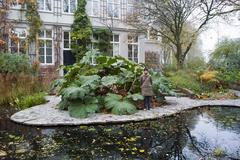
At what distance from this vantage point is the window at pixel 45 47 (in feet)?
80.8

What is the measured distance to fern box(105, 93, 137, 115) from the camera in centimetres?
1086

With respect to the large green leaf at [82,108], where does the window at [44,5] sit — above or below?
above

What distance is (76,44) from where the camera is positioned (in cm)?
2564

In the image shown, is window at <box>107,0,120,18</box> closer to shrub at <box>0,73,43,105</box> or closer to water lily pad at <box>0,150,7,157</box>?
shrub at <box>0,73,43,105</box>

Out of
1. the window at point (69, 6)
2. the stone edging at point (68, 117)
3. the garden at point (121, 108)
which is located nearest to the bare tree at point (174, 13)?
the garden at point (121, 108)

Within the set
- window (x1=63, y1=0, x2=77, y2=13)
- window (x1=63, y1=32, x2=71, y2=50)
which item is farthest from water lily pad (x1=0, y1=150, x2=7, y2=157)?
window (x1=63, y1=0, x2=77, y2=13)

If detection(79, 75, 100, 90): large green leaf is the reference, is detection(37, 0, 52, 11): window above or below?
above

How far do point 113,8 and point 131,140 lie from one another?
22161mm

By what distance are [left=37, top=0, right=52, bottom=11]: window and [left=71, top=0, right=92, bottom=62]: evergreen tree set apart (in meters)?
2.15

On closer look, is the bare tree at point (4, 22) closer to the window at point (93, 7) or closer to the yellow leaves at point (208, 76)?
the window at point (93, 7)

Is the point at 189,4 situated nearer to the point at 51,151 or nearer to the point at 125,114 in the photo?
the point at 125,114

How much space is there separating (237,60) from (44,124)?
16.1 metres

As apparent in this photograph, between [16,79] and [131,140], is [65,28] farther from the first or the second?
[131,140]

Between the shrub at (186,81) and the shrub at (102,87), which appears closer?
the shrub at (102,87)
